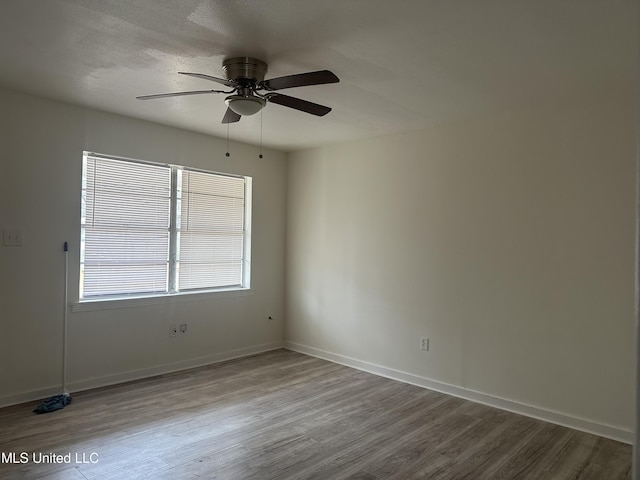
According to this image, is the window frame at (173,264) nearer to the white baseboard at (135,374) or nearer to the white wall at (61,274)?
the white wall at (61,274)

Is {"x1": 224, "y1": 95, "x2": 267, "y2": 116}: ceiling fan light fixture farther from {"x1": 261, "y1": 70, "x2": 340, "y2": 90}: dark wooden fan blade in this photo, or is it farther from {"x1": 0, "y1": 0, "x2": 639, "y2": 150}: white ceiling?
{"x1": 0, "y1": 0, "x2": 639, "y2": 150}: white ceiling

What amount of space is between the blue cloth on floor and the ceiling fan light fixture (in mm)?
2670

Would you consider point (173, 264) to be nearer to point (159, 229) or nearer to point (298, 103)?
point (159, 229)

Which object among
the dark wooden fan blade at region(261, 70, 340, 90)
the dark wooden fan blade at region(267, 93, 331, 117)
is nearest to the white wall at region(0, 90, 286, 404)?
the dark wooden fan blade at region(267, 93, 331, 117)

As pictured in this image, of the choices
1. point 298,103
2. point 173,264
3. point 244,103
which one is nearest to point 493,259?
point 298,103

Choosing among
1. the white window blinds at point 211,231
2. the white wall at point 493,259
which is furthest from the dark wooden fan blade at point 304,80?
the white window blinds at point 211,231

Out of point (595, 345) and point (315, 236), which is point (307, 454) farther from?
point (315, 236)

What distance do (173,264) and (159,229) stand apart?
0.40 metres

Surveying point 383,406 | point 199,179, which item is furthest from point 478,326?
point 199,179

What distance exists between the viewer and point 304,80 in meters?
2.34

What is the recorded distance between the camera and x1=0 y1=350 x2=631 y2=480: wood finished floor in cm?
254

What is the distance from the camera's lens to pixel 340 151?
489 centimetres

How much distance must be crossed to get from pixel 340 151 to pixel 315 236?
1.04 m

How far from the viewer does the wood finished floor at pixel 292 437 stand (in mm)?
2541
